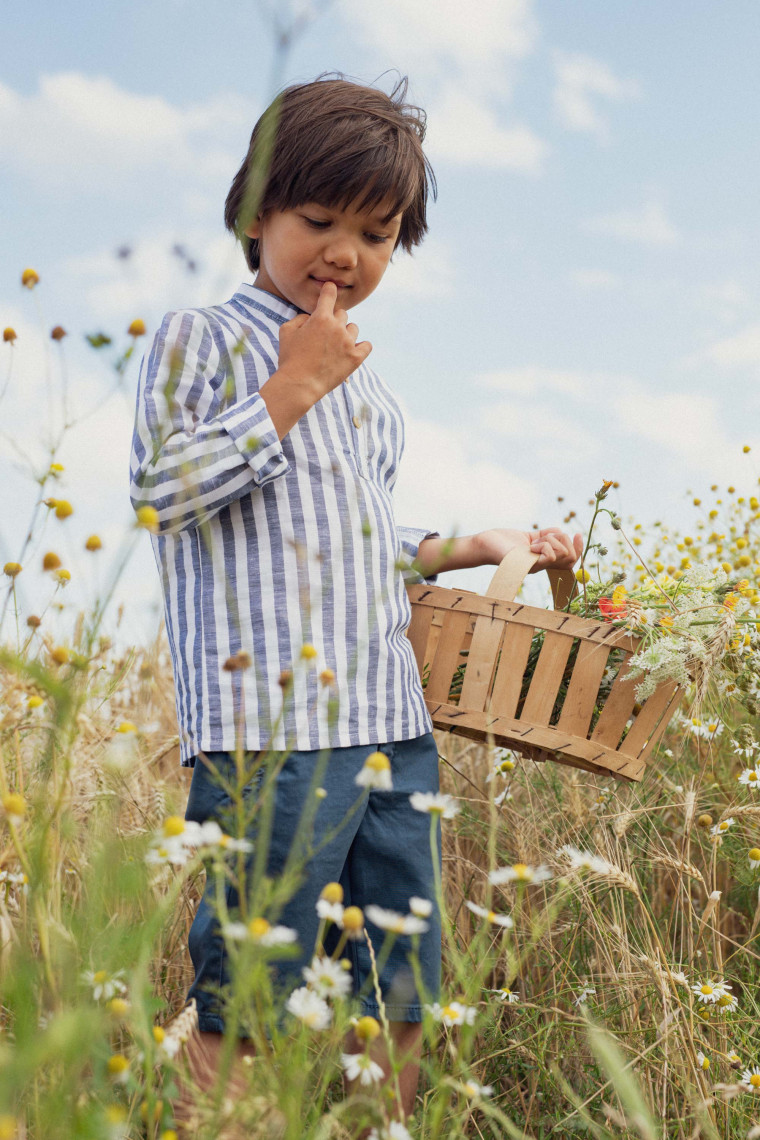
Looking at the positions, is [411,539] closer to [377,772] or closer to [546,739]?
[546,739]

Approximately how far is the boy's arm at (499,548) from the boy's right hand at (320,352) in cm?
44

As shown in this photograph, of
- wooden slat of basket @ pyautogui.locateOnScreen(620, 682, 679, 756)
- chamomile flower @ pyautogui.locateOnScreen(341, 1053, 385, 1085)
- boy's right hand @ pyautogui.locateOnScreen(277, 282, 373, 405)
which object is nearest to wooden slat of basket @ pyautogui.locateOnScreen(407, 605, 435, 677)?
wooden slat of basket @ pyautogui.locateOnScreen(620, 682, 679, 756)

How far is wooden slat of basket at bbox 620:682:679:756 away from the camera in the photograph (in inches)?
64.8

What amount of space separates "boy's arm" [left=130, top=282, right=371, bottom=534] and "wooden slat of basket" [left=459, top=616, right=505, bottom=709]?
0.43 meters

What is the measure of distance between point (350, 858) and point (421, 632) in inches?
16.7

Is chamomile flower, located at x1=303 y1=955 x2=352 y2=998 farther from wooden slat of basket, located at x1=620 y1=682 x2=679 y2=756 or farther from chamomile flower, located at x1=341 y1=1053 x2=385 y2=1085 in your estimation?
Answer: wooden slat of basket, located at x1=620 y1=682 x2=679 y2=756

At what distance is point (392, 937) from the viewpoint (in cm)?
82

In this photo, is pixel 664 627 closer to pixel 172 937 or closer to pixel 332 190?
pixel 332 190

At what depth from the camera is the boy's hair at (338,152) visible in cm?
165

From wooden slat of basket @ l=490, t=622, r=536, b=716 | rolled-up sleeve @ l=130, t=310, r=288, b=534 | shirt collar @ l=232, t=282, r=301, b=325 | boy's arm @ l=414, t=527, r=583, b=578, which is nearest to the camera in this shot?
rolled-up sleeve @ l=130, t=310, r=288, b=534

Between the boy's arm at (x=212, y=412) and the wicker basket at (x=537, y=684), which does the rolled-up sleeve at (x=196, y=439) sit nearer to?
the boy's arm at (x=212, y=412)

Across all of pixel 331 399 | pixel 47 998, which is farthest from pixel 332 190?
pixel 47 998

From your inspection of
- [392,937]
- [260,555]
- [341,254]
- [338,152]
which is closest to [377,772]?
[392,937]

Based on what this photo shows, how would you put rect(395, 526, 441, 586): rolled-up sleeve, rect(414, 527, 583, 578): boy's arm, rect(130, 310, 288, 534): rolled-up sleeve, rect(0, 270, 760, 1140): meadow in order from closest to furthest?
rect(0, 270, 760, 1140): meadow → rect(130, 310, 288, 534): rolled-up sleeve → rect(414, 527, 583, 578): boy's arm → rect(395, 526, 441, 586): rolled-up sleeve
